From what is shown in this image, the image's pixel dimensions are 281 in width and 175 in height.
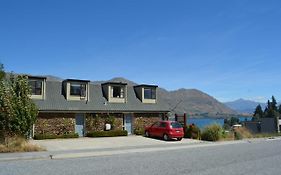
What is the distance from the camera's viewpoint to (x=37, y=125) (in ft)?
102

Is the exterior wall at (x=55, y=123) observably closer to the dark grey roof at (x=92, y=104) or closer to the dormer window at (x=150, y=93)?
the dark grey roof at (x=92, y=104)

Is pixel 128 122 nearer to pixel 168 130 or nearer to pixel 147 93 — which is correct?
pixel 147 93

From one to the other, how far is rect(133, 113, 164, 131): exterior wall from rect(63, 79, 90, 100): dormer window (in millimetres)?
5661

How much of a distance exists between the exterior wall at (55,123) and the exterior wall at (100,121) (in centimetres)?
163

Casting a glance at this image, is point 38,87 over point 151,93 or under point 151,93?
over

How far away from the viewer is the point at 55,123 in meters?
32.1

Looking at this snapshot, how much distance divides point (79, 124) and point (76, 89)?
3682 millimetres

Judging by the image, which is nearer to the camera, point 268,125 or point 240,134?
point 240,134

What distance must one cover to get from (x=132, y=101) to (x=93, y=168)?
2536 centimetres

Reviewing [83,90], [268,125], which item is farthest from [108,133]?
[268,125]

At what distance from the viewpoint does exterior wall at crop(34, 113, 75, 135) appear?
1227 inches

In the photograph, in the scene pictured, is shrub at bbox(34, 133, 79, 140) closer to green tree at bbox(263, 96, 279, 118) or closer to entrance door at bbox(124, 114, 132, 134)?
entrance door at bbox(124, 114, 132, 134)

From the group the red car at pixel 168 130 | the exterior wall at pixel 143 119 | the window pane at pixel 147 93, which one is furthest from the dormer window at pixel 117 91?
the red car at pixel 168 130

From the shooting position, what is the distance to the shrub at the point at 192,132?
34.6 meters
